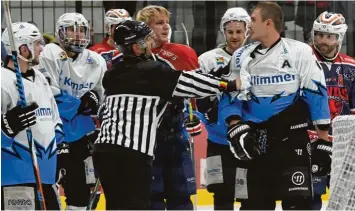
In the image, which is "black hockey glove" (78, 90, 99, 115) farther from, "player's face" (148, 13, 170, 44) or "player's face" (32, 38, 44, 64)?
"player's face" (32, 38, 44, 64)

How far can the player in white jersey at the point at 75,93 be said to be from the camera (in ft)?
18.8

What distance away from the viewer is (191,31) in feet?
25.8

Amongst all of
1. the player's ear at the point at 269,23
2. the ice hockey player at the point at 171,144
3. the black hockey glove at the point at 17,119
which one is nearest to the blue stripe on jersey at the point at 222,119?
the ice hockey player at the point at 171,144

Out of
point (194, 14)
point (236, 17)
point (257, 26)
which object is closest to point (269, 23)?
point (257, 26)

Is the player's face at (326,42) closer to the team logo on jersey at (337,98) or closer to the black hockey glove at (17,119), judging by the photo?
the team logo on jersey at (337,98)

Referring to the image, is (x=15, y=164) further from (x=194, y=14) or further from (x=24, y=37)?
(x=194, y=14)

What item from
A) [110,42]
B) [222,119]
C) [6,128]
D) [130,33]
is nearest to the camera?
[130,33]

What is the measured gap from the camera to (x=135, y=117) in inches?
167

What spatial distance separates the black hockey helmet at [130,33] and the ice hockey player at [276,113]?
1.67 ft

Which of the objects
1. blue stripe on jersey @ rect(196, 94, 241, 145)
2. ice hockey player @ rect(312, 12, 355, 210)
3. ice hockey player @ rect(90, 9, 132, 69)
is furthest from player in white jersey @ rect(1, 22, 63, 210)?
ice hockey player @ rect(312, 12, 355, 210)

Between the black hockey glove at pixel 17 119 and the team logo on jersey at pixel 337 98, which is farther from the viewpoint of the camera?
the team logo on jersey at pixel 337 98

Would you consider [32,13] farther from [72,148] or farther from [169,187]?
[169,187]

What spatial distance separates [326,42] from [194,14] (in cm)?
256

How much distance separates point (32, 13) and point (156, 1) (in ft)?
2.67
